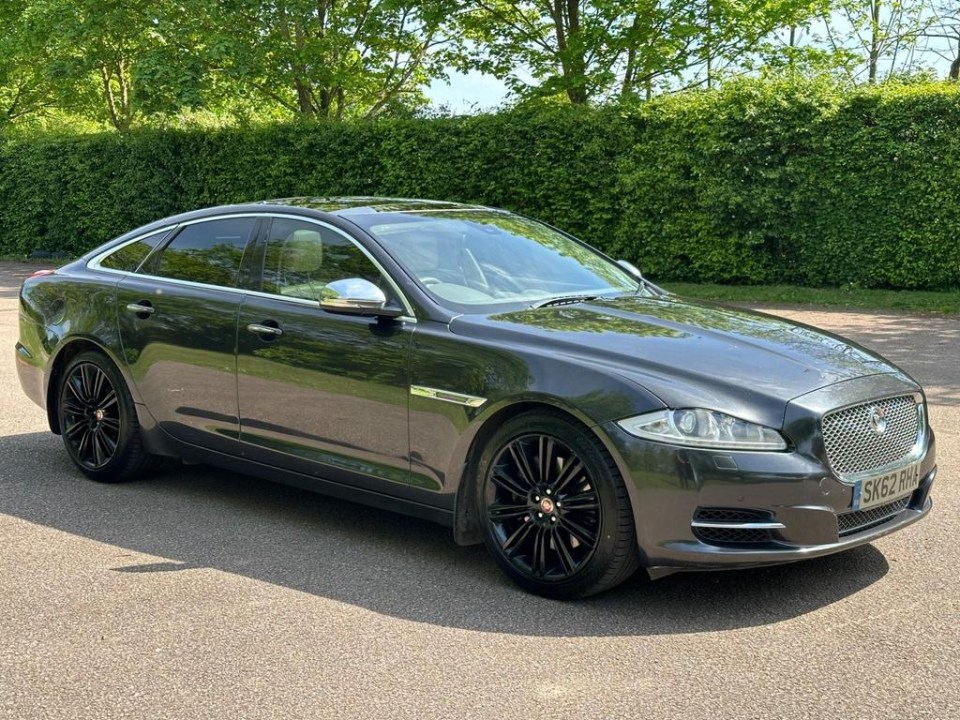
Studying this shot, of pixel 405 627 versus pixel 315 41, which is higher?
pixel 315 41

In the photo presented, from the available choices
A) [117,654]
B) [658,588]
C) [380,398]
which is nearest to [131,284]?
[380,398]

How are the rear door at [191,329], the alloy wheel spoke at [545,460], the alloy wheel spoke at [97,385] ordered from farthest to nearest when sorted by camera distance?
the alloy wheel spoke at [97,385] → the rear door at [191,329] → the alloy wheel spoke at [545,460]

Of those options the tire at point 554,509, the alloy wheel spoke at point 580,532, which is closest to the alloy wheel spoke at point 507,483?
the tire at point 554,509

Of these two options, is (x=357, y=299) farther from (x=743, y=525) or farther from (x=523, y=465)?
(x=743, y=525)

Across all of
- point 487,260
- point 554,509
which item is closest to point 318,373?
point 487,260

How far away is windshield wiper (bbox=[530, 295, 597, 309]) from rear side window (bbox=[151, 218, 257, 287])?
162cm

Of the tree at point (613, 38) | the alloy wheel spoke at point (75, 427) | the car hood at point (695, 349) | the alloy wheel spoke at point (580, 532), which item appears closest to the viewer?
the car hood at point (695, 349)

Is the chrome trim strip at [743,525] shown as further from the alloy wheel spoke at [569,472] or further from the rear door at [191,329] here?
the rear door at [191,329]

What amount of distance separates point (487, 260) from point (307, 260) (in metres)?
0.88

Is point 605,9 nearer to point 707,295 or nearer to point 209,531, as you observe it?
point 707,295

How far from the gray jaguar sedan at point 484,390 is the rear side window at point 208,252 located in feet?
0.04

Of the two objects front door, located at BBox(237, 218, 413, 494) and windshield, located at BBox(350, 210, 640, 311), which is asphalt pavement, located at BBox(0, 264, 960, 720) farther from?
windshield, located at BBox(350, 210, 640, 311)

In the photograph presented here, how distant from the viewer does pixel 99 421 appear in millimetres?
6574

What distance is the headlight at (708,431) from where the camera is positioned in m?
4.31
